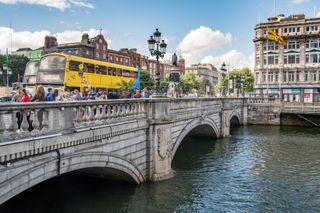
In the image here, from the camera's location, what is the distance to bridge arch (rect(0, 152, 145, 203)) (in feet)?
22.3

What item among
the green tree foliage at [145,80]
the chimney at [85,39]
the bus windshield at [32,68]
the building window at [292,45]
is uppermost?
the chimney at [85,39]

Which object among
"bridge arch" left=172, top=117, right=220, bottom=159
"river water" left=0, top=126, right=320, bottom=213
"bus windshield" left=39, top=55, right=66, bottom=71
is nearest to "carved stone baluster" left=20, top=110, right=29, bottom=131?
"river water" left=0, top=126, right=320, bottom=213

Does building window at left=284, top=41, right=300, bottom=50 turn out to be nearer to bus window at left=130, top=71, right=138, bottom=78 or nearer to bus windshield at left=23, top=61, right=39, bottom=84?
bus window at left=130, top=71, right=138, bottom=78

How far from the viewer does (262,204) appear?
483 inches

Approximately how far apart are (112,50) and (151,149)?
5872 cm

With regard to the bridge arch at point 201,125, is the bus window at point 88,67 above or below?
above

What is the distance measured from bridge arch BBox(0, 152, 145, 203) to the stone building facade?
47919 millimetres

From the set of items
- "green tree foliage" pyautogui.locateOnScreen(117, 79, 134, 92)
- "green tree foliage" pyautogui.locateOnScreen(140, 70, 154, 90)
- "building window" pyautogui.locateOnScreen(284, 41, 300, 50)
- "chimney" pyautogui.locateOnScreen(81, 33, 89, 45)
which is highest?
"chimney" pyautogui.locateOnScreen(81, 33, 89, 45)

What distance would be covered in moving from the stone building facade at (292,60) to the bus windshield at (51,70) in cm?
4225

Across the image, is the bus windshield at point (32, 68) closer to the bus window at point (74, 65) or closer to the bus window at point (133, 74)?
the bus window at point (74, 65)

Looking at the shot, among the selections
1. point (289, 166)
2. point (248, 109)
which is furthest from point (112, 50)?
point (289, 166)

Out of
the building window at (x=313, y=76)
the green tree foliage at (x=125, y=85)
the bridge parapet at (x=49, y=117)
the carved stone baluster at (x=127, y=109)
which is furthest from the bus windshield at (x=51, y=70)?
the building window at (x=313, y=76)

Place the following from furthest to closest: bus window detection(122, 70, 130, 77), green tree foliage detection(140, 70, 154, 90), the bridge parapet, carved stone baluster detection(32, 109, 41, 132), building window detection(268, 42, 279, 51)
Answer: green tree foliage detection(140, 70, 154, 90), building window detection(268, 42, 279, 51), bus window detection(122, 70, 130, 77), carved stone baluster detection(32, 109, 41, 132), the bridge parapet

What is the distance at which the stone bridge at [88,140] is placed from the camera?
6.73 metres
